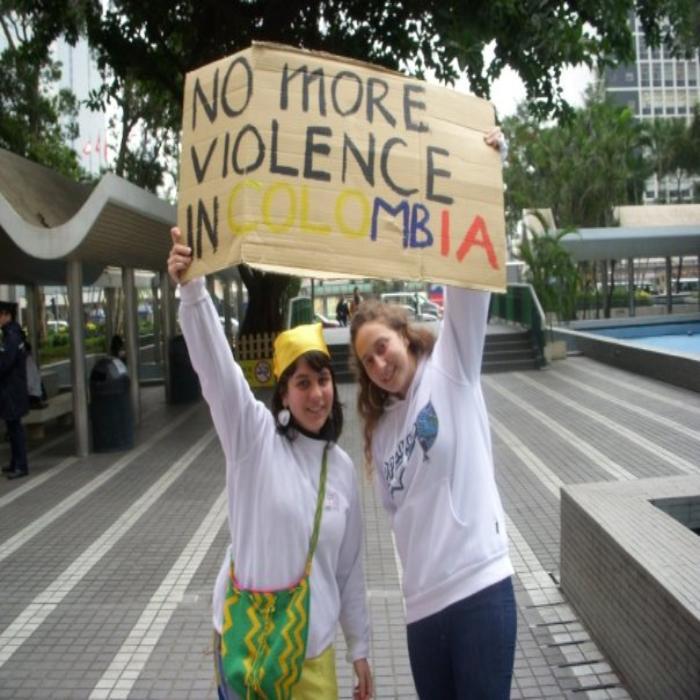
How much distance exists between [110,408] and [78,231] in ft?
8.40

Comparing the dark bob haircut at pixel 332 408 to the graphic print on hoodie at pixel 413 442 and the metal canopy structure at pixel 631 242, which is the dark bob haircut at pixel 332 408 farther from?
the metal canopy structure at pixel 631 242

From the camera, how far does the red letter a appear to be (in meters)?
2.52

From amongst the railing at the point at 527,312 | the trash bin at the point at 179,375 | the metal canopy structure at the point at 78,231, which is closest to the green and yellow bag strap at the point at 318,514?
the metal canopy structure at the point at 78,231

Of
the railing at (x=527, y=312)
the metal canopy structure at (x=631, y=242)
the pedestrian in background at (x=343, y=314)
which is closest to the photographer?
the railing at (x=527, y=312)

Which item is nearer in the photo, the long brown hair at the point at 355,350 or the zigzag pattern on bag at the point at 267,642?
the zigzag pattern on bag at the point at 267,642

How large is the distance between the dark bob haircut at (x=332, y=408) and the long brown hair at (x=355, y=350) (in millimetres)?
87

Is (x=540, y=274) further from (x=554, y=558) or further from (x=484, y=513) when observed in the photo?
(x=484, y=513)

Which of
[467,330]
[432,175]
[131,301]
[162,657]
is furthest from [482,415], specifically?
[131,301]

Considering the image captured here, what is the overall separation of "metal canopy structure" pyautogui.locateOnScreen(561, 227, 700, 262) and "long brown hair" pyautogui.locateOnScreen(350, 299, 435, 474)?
1003 inches

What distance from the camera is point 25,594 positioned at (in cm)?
580

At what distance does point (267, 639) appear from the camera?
229 centimetres

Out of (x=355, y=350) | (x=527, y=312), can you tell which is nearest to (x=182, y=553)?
(x=355, y=350)

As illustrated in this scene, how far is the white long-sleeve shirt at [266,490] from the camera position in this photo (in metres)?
2.35

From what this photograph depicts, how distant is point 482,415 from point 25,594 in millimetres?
4391
